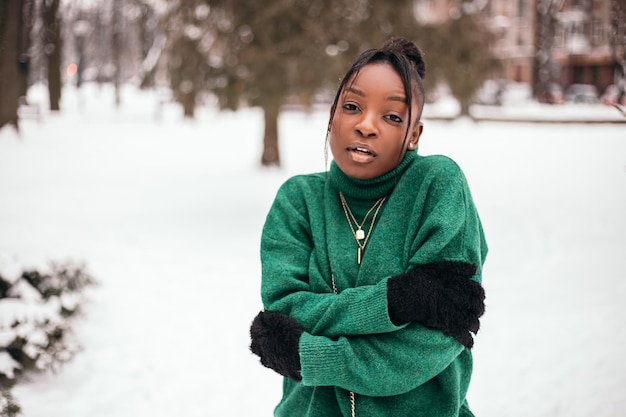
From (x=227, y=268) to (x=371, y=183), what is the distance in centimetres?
508

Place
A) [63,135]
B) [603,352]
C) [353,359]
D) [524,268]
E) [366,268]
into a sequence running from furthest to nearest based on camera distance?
[63,135] < [524,268] < [603,352] < [366,268] < [353,359]

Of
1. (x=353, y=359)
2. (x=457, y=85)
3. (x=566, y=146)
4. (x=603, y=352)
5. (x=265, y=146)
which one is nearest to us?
(x=353, y=359)

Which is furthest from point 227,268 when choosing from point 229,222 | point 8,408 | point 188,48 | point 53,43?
point 188,48

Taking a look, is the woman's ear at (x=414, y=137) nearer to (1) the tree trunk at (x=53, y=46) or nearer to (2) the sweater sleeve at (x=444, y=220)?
(2) the sweater sleeve at (x=444, y=220)

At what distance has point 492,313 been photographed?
5441 millimetres

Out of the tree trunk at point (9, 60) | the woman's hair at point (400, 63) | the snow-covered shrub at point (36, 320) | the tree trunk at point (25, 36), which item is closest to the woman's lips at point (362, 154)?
the woman's hair at point (400, 63)

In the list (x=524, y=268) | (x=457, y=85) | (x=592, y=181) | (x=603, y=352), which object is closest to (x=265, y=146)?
(x=457, y=85)

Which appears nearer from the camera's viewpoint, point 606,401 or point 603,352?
point 606,401

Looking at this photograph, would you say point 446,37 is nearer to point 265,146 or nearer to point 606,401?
point 265,146

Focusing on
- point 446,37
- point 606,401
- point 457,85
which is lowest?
point 606,401

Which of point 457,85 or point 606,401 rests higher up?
point 457,85

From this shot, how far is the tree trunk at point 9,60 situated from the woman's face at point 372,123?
127 inches

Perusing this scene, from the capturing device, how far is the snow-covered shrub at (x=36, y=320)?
147 inches

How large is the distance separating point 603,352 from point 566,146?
9.73 meters
